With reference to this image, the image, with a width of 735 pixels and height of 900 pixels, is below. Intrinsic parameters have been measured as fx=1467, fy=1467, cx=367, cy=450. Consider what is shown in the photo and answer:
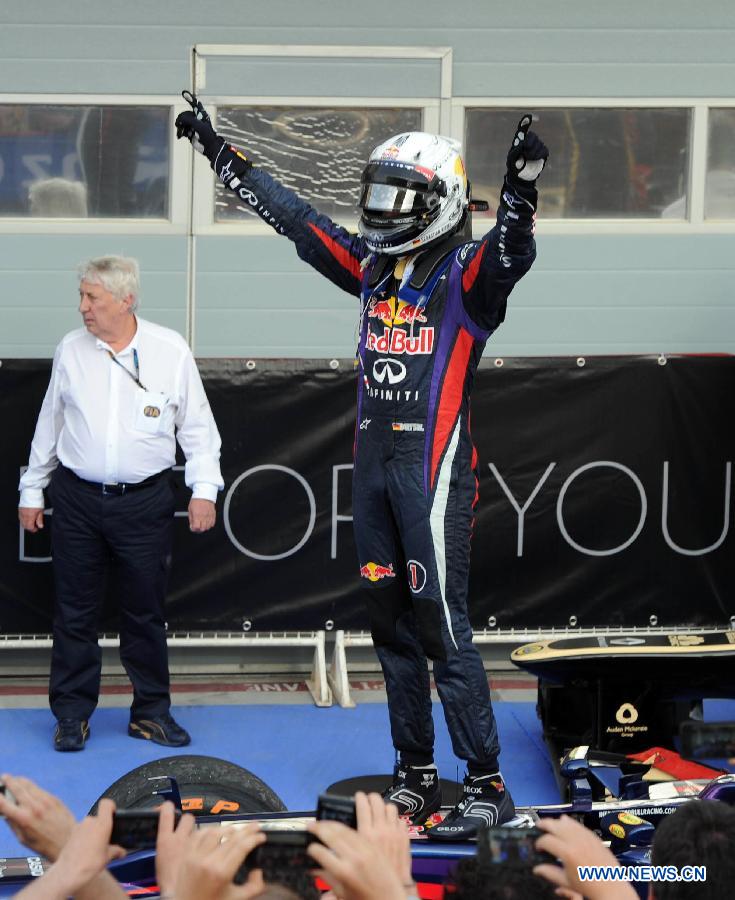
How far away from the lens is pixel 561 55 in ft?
23.7

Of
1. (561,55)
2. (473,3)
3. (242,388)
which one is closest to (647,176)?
(561,55)

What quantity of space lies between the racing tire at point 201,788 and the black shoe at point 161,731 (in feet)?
5.34

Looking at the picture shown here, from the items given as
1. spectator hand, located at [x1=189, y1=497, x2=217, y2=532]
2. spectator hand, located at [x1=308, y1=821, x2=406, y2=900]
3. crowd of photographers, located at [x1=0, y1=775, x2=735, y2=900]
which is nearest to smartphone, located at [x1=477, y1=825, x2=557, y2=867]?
crowd of photographers, located at [x1=0, y1=775, x2=735, y2=900]

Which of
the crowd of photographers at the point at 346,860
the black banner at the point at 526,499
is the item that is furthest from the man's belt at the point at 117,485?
the crowd of photographers at the point at 346,860

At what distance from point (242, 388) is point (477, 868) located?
15.7 ft

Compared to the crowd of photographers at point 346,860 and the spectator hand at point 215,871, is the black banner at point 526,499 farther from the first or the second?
the spectator hand at point 215,871

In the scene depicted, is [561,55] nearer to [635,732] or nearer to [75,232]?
[75,232]

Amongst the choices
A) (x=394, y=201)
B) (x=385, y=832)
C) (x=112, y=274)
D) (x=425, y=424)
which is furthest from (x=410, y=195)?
(x=385, y=832)

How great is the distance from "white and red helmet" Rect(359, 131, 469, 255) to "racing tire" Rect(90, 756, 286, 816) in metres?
1.67

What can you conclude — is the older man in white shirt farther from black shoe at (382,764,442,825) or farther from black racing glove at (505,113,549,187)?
black racing glove at (505,113,549,187)

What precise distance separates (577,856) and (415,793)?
257 centimetres

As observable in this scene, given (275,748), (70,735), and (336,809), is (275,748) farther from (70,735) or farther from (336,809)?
(336,809)

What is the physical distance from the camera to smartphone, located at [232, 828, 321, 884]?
2.13m

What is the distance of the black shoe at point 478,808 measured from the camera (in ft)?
14.0
